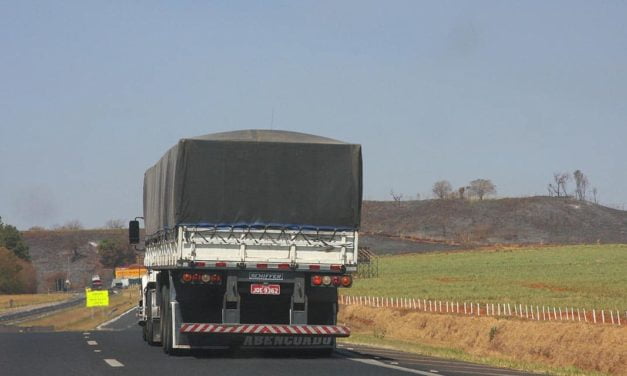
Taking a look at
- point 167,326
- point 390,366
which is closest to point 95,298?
point 167,326

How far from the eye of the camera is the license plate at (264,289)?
2205 cm

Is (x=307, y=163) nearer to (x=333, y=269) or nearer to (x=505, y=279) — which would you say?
(x=333, y=269)

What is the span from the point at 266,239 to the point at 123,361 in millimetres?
3445

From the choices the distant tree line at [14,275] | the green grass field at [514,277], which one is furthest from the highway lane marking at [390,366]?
the distant tree line at [14,275]

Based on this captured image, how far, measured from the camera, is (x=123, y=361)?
69.5 feet

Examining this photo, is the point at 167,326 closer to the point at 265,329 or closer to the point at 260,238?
the point at 265,329

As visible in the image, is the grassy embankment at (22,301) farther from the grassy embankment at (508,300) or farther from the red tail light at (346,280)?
the red tail light at (346,280)

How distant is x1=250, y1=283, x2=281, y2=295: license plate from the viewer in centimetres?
2205

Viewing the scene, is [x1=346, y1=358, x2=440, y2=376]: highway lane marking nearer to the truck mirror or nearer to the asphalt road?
the asphalt road

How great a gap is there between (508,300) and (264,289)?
40.3 meters

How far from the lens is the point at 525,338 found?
35.9 meters

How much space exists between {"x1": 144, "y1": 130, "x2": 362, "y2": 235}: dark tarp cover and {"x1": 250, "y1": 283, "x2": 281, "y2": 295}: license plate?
1.19 m

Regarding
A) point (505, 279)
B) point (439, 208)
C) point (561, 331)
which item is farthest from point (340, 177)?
point (439, 208)

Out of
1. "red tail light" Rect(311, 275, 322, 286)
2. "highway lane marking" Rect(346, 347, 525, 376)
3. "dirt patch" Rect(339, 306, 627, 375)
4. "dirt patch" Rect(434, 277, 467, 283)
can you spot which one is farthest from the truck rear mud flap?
"dirt patch" Rect(434, 277, 467, 283)
